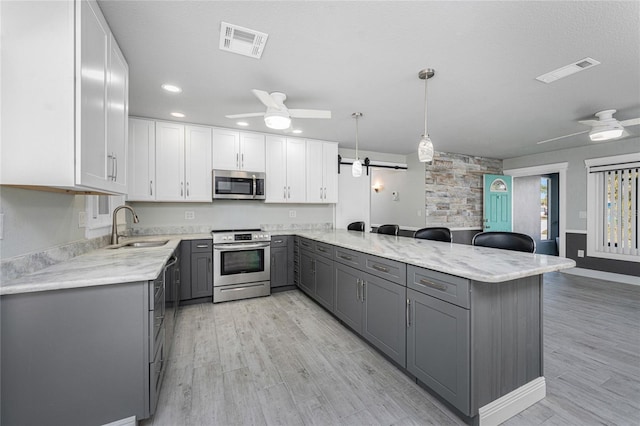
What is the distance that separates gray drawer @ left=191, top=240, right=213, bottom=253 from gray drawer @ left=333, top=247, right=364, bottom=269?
1756mm

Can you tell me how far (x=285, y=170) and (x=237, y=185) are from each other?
0.82m

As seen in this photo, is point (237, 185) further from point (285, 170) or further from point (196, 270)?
point (196, 270)

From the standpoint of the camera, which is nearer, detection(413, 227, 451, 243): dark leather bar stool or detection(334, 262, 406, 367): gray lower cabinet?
detection(334, 262, 406, 367): gray lower cabinet

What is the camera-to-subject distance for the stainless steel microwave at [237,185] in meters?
3.83

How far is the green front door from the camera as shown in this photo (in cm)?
590

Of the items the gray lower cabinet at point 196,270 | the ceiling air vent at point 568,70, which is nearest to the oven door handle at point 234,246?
the gray lower cabinet at point 196,270

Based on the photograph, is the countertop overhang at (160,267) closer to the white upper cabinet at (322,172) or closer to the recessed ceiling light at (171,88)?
the recessed ceiling light at (171,88)

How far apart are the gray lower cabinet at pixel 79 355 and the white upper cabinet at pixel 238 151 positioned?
2.75 meters

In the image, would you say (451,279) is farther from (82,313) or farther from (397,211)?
(397,211)

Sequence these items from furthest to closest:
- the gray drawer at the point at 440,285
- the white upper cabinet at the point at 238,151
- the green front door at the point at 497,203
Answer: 1. the green front door at the point at 497,203
2. the white upper cabinet at the point at 238,151
3. the gray drawer at the point at 440,285

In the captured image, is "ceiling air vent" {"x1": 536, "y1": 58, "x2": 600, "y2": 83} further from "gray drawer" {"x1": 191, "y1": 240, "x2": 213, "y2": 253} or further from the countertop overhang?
"gray drawer" {"x1": 191, "y1": 240, "x2": 213, "y2": 253}

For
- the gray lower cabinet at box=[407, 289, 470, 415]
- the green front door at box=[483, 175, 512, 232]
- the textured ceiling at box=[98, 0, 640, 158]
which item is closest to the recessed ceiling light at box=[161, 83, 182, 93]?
the textured ceiling at box=[98, 0, 640, 158]

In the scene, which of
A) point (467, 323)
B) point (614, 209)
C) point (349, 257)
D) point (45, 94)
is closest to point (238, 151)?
point (349, 257)

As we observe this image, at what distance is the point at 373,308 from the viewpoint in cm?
223
